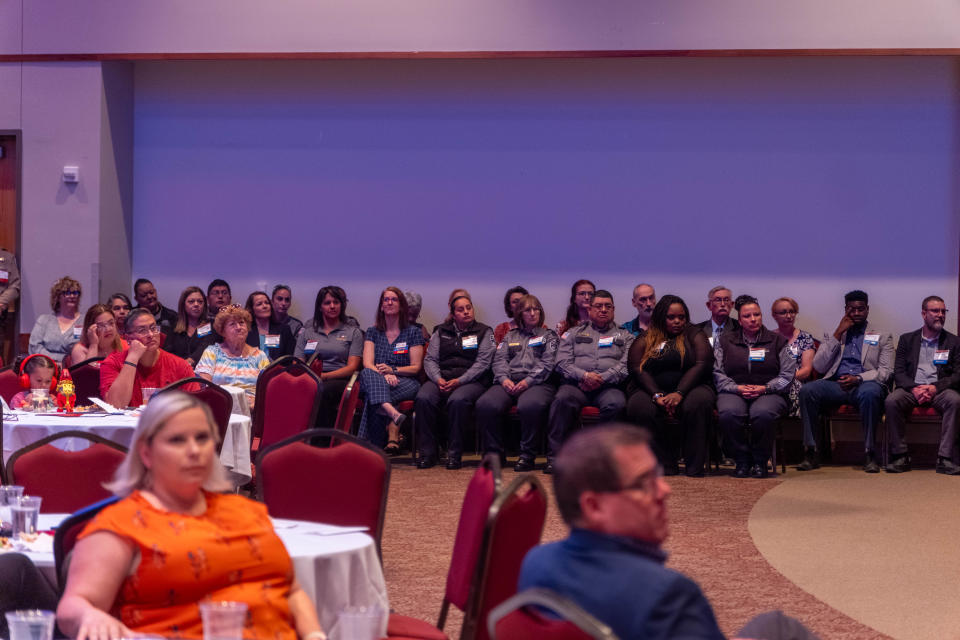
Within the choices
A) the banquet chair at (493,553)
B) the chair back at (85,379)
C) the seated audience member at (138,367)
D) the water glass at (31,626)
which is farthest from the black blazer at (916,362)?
the water glass at (31,626)

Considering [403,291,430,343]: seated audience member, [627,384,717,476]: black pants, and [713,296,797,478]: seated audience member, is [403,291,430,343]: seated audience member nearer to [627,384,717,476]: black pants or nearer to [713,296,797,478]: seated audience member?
[627,384,717,476]: black pants

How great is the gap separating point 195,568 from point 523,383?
6168 mm

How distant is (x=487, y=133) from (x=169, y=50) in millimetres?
2785

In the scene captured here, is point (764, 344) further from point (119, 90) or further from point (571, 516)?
point (571, 516)

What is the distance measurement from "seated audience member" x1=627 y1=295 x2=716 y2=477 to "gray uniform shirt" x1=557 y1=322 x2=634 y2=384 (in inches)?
4.4

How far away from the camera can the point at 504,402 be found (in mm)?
8383

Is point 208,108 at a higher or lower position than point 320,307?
higher

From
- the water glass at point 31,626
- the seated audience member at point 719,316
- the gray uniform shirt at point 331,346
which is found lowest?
the water glass at point 31,626

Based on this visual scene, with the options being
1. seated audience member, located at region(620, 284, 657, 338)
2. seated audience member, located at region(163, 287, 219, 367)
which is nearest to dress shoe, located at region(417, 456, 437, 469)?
seated audience member, located at region(620, 284, 657, 338)

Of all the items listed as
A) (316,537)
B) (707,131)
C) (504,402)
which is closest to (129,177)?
(504,402)

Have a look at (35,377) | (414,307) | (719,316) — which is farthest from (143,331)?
(719,316)

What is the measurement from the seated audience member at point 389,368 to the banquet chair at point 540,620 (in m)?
6.74

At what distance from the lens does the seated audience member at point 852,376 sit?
8391mm

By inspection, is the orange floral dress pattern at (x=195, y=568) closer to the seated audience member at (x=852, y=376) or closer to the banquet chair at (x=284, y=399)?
the banquet chair at (x=284, y=399)
